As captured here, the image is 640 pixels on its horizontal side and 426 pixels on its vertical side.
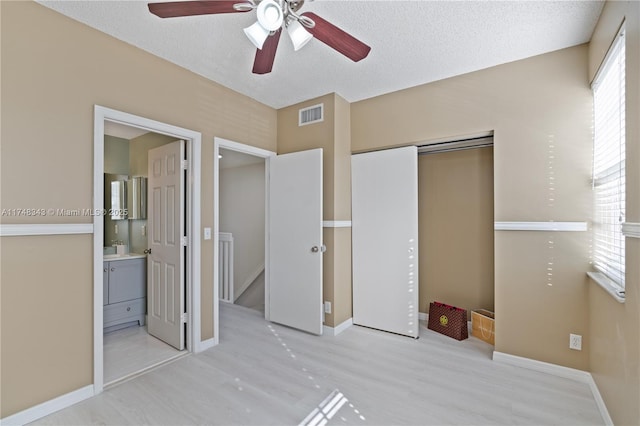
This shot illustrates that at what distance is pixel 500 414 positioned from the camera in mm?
1892

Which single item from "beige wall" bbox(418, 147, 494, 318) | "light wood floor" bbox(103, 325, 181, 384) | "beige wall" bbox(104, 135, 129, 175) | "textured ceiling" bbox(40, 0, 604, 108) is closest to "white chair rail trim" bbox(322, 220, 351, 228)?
"beige wall" bbox(418, 147, 494, 318)

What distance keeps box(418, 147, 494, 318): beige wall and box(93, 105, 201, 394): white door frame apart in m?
2.48

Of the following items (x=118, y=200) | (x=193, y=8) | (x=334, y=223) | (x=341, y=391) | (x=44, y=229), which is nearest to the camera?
(x=193, y=8)

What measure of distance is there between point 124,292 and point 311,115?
286 centimetres

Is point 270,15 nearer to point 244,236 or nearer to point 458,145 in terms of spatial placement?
point 458,145

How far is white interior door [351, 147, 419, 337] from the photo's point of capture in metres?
3.10

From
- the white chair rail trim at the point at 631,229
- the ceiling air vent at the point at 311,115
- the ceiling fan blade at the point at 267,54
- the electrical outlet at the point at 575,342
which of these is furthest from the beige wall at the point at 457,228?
the ceiling fan blade at the point at 267,54

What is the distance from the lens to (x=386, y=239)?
326cm

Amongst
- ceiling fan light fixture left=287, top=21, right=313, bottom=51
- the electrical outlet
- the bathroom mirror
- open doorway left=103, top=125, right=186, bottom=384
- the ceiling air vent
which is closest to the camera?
ceiling fan light fixture left=287, top=21, right=313, bottom=51

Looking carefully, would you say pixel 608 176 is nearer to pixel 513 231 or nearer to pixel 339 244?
pixel 513 231

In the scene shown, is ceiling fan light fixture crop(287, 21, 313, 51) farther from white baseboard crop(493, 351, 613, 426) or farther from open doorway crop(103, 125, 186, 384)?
white baseboard crop(493, 351, 613, 426)

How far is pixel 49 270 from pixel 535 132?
11.9ft

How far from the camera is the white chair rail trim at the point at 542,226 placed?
227 cm

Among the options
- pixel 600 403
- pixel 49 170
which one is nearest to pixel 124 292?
pixel 49 170
